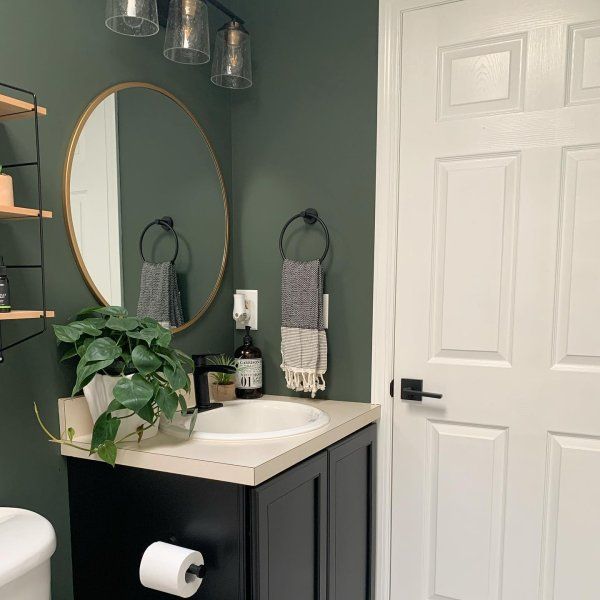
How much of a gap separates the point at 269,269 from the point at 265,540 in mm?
1055

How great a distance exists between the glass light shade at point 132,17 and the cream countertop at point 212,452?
992 mm

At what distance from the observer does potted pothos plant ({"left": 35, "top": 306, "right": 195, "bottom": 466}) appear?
4.44 feet

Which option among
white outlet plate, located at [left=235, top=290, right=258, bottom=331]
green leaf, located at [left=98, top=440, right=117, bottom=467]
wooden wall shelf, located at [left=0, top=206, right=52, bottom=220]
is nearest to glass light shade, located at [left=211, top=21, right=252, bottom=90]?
white outlet plate, located at [left=235, top=290, right=258, bottom=331]

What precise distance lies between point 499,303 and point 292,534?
3.06ft

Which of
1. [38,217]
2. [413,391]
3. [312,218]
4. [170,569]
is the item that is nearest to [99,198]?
[38,217]

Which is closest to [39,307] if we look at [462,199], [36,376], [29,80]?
[36,376]

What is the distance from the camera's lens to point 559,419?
1.74 m

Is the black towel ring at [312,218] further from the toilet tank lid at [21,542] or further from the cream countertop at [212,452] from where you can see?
the toilet tank lid at [21,542]

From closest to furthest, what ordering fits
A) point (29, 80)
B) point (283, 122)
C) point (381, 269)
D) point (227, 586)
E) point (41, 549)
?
point (41, 549) → point (227, 586) → point (29, 80) → point (381, 269) → point (283, 122)

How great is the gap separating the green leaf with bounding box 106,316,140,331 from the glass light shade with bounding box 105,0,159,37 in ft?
2.51

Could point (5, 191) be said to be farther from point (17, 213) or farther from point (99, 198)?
point (99, 198)

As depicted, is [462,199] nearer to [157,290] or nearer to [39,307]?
[157,290]

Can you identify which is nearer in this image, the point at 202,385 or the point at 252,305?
the point at 202,385

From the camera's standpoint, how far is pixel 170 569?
1.25 metres
